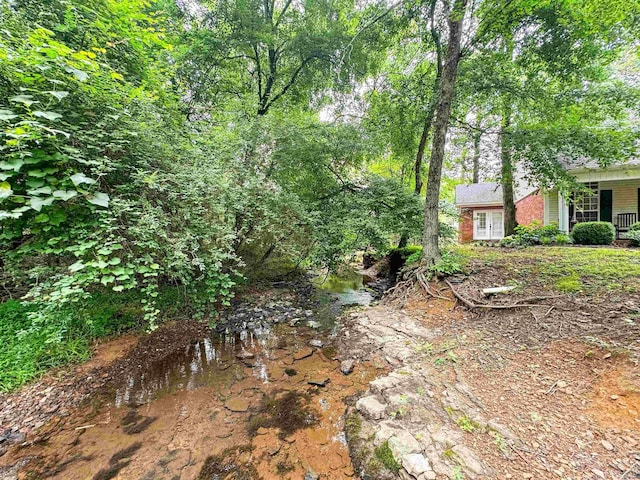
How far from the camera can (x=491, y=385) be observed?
9.12 ft

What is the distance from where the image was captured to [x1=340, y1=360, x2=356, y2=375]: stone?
151 inches

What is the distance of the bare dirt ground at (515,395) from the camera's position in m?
1.98

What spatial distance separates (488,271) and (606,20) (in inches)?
183

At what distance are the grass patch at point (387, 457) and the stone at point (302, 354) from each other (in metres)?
2.14

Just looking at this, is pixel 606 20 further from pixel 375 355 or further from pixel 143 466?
pixel 143 466

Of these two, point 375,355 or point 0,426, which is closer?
point 0,426

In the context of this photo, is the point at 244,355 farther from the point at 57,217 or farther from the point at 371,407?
the point at 57,217

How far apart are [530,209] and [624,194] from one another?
13.7ft

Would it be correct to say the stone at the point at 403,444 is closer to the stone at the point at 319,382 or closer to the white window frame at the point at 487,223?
the stone at the point at 319,382

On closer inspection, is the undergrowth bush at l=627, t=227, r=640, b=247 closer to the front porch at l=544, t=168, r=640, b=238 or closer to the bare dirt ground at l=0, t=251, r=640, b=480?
the front porch at l=544, t=168, r=640, b=238

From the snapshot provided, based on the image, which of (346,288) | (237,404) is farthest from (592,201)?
(237,404)

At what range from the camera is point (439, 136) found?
5.97 m

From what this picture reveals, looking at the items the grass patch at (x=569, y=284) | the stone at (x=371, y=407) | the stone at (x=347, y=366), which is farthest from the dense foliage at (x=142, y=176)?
the grass patch at (x=569, y=284)

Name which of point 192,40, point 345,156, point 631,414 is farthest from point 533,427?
point 192,40
